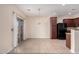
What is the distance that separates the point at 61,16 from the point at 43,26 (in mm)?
755

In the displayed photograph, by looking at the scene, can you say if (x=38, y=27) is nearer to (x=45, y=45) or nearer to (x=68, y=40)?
(x=45, y=45)

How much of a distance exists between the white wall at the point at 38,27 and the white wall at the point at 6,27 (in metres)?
0.68

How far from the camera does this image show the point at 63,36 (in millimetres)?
4480

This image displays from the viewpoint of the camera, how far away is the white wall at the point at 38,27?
434 centimetres

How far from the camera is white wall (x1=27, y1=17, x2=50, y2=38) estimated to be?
4344 millimetres

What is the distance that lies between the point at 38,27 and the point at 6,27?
3.51 ft

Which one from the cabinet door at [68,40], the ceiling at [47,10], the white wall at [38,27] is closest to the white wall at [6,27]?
the ceiling at [47,10]

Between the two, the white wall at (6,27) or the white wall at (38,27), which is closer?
the white wall at (6,27)

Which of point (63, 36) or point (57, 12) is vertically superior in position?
point (57, 12)

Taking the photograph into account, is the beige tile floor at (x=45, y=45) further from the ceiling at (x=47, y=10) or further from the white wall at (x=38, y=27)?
the ceiling at (x=47, y=10)

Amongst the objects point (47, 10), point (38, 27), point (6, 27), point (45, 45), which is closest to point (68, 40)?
point (45, 45)
